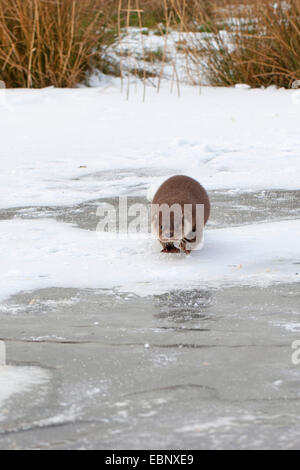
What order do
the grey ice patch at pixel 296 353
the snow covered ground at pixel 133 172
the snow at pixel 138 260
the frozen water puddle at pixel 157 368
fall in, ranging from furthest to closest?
the snow covered ground at pixel 133 172, the snow at pixel 138 260, the grey ice patch at pixel 296 353, the frozen water puddle at pixel 157 368

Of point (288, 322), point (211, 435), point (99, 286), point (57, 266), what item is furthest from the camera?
point (57, 266)

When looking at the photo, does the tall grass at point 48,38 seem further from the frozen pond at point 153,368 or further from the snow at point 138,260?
the frozen pond at point 153,368

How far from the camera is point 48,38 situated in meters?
9.48

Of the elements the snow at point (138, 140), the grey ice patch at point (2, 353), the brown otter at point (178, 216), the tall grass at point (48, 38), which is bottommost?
the grey ice patch at point (2, 353)

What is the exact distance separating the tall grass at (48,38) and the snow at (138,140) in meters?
0.32

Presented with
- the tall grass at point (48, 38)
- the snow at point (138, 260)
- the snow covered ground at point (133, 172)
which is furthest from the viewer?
the tall grass at point (48, 38)

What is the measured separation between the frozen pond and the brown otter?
52 centimetres

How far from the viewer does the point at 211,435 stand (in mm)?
2193

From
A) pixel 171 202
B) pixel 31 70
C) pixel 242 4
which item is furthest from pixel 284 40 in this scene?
pixel 171 202

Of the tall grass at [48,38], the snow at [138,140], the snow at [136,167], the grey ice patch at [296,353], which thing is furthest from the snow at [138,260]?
the tall grass at [48,38]

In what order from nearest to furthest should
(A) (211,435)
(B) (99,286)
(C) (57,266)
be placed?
(A) (211,435) → (B) (99,286) → (C) (57,266)

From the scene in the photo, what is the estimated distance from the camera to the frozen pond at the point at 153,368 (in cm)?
222

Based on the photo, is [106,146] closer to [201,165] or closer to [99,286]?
[201,165]

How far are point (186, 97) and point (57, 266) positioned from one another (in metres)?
6.28
